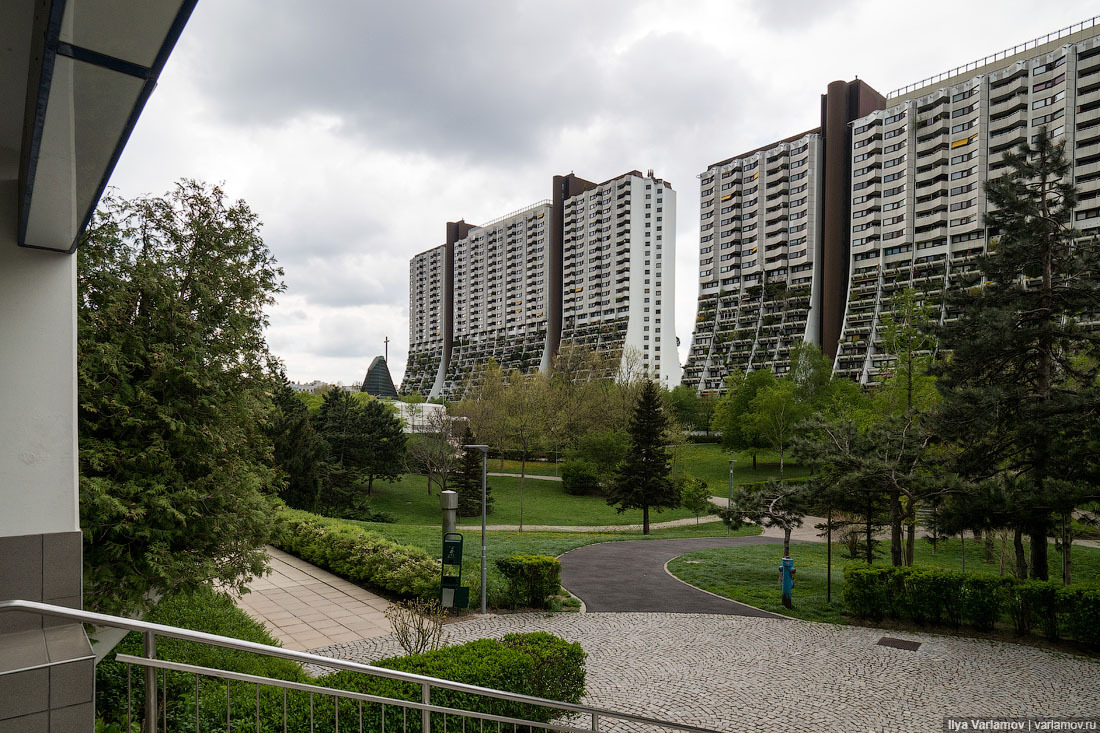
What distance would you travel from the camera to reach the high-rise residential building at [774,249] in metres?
73.6

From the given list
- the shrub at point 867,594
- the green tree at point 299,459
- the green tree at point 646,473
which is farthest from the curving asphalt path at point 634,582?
the green tree at point 299,459

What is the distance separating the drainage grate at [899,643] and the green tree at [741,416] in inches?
1355

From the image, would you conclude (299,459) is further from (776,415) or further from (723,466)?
(723,466)

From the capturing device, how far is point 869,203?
70.2 m

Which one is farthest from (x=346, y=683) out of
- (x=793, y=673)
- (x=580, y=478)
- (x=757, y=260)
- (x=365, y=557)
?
(x=757, y=260)

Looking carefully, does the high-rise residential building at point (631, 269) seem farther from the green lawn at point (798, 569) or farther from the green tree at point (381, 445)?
the green lawn at point (798, 569)

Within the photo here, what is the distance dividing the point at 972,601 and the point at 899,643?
2.24 meters

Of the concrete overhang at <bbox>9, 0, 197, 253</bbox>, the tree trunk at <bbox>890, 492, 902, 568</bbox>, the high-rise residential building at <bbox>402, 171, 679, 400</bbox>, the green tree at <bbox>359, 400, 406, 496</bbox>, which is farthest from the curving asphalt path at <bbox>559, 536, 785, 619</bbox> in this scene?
the high-rise residential building at <bbox>402, 171, 679, 400</bbox>

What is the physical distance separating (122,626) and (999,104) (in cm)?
7931

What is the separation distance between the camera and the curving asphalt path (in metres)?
15.6

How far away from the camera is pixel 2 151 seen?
3.67 meters

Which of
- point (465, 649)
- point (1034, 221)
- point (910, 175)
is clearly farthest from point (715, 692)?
point (910, 175)

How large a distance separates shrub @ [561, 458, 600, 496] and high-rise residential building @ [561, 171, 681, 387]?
55.6 m

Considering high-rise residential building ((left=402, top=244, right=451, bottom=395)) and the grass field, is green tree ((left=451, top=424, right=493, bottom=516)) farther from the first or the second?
high-rise residential building ((left=402, top=244, right=451, bottom=395))
